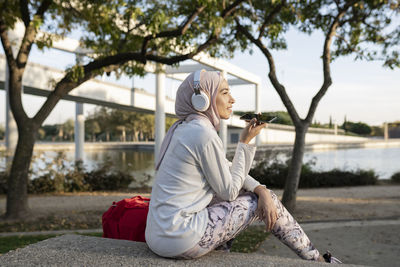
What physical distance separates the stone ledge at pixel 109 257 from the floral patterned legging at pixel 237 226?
87 millimetres

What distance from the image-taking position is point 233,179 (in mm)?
2051

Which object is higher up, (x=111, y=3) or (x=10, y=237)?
(x=111, y=3)

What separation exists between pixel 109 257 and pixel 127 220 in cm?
43

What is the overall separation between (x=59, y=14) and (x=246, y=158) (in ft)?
20.4

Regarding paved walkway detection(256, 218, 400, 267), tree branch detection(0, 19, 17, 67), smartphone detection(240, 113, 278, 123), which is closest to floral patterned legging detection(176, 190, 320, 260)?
smartphone detection(240, 113, 278, 123)

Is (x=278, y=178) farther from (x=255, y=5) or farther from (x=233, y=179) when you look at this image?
(x=233, y=179)

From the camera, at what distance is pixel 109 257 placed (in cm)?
207

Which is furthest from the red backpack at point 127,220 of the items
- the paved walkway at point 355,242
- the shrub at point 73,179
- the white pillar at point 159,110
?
the white pillar at point 159,110

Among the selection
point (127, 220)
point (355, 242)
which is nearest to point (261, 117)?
point (127, 220)

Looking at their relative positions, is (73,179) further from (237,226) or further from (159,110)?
(237,226)

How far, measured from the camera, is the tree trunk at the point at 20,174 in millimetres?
6238

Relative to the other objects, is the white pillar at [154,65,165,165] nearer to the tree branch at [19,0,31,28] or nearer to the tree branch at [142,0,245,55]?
the tree branch at [142,0,245,55]

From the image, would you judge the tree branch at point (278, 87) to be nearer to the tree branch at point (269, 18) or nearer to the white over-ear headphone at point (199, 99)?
the tree branch at point (269, 18)

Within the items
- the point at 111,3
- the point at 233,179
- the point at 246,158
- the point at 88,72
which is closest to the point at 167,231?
the point at 233,179
